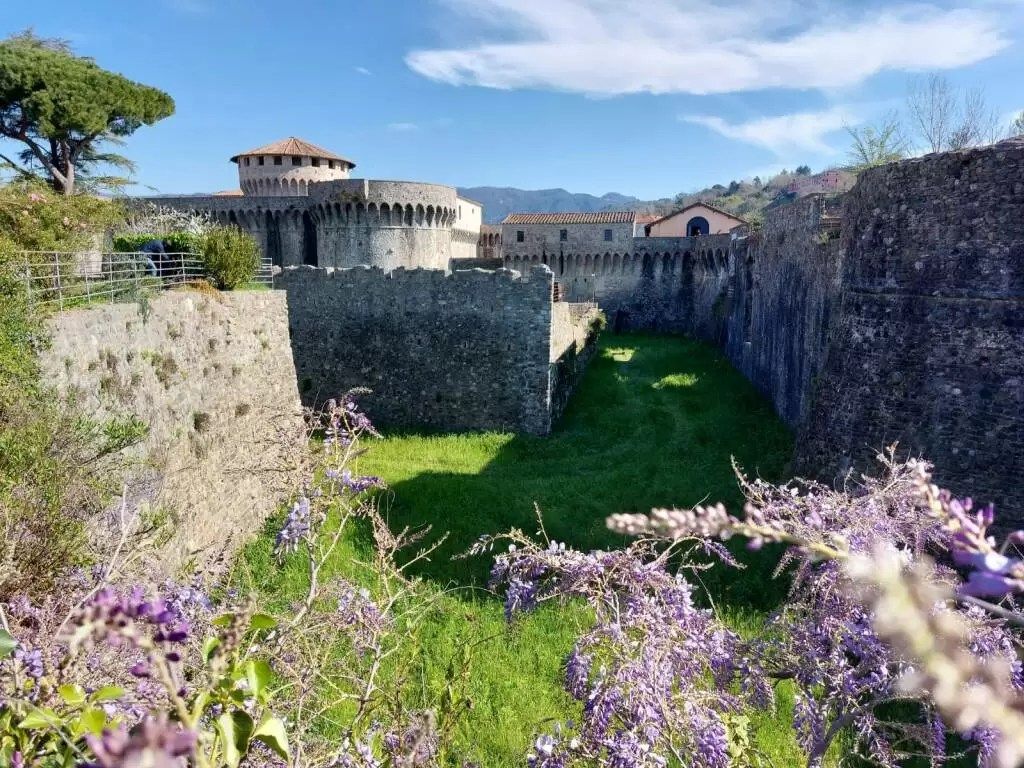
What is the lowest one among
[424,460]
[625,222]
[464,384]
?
[424,460]

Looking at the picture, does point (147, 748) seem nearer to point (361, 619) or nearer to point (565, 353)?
point (361, 619)

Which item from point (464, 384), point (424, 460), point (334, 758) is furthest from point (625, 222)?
point (334, 758)

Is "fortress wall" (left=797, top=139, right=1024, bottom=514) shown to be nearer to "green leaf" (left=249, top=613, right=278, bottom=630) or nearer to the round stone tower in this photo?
"green leaf" (left=249, top=613, right=278, bottom=630)

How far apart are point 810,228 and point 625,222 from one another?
23.4 meters

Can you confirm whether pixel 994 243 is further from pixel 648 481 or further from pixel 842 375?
pixel 648 481

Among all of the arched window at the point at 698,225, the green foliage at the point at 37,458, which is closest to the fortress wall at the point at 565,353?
the green foliage at the point at 37,458

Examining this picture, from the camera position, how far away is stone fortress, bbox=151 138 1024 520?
28.3 feet

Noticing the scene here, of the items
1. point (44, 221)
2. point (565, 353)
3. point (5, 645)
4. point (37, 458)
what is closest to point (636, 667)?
point (5, 645)

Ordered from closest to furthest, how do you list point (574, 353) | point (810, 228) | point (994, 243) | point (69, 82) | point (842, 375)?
point (994, 243), point (842, 375), point (810, 228), point (574, 353), point (69, 82)

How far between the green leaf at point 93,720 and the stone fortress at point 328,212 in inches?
999

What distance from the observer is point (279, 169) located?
1358 inches

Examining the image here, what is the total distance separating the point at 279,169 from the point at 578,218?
18.0 m

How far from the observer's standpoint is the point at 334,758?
3.04m

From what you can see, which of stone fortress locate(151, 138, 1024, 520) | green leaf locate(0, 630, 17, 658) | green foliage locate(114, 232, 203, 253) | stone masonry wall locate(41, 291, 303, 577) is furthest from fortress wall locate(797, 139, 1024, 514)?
green foliage locate(114, 232, 203, 253)
